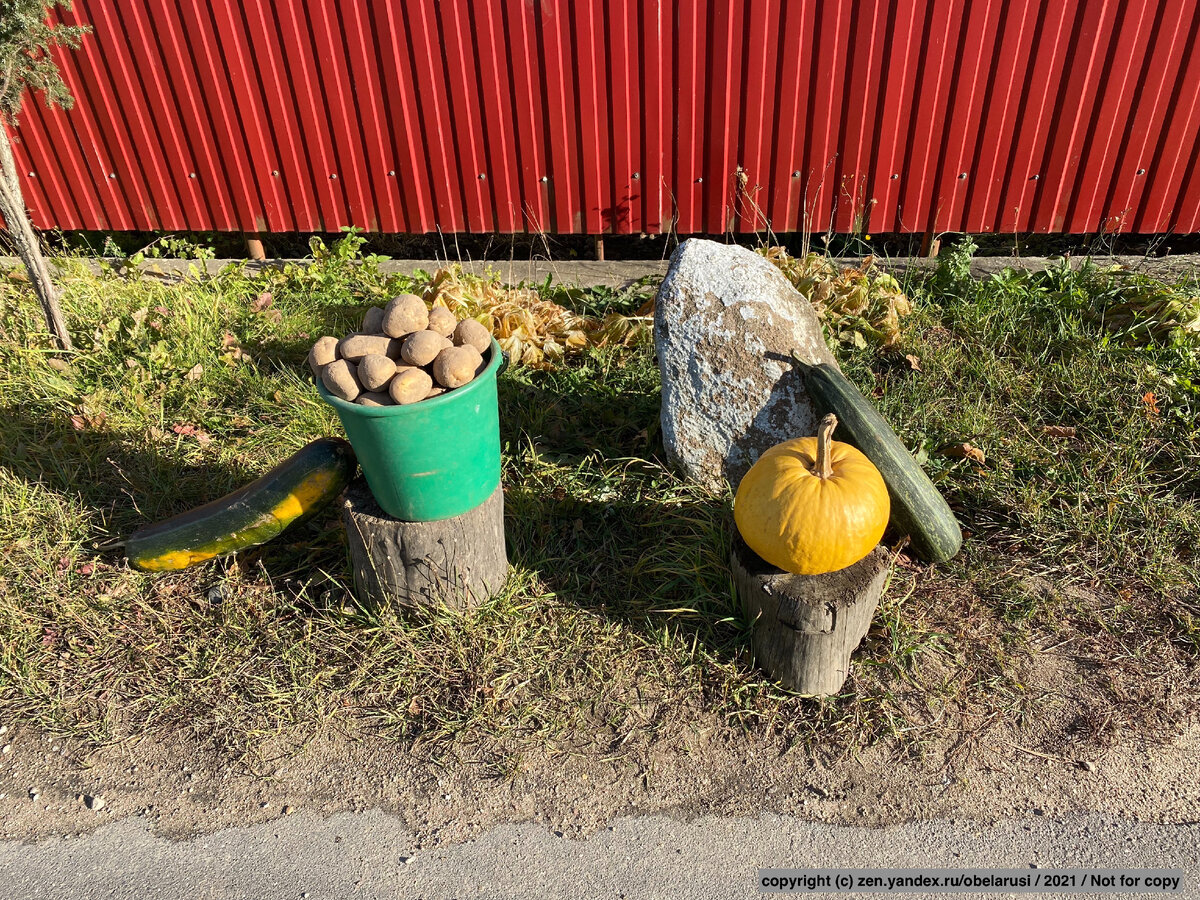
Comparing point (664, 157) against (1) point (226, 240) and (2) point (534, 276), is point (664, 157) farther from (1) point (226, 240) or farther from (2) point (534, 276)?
(1) point (226, 240)

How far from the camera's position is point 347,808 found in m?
3.11

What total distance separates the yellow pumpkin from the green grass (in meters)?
0.59

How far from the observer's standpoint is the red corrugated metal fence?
533cm

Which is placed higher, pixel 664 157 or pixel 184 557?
pixel 664 157

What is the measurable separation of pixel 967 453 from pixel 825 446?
178 cm

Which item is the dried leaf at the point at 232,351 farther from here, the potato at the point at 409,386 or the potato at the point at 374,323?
the potato at the point at 409,386

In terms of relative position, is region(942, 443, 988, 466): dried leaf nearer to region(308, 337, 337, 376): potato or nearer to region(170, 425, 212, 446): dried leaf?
region(308, 337, 337, 376): potato

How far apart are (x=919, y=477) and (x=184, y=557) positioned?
3.46 m

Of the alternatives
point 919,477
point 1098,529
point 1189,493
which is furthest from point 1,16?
point 1189,493

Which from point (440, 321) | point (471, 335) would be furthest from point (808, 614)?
point (440, 321)

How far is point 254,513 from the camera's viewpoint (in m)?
3.65

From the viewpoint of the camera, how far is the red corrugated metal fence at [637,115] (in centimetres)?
533

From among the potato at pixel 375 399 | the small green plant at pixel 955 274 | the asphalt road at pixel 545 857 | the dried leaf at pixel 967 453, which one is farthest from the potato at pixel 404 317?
the small green plant at pixel 955 274

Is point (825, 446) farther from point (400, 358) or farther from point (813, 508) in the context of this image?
point (400, 358)
